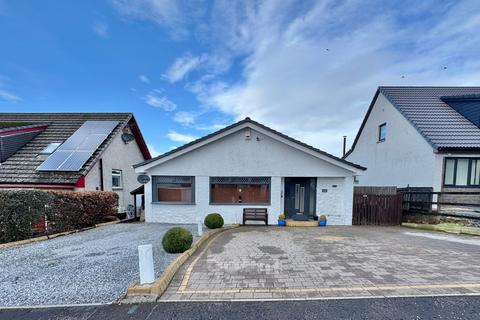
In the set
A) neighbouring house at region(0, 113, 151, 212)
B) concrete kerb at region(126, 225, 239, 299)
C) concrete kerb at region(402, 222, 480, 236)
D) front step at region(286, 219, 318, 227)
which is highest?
neighbouring house at region(0, 113, 151, 212)

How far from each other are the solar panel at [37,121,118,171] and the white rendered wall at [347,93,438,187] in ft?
57.8

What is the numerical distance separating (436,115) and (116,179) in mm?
19794

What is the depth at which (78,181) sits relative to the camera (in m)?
9.97

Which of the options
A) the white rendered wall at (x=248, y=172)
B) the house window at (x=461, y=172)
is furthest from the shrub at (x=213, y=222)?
the house window at (x=461, y=172)

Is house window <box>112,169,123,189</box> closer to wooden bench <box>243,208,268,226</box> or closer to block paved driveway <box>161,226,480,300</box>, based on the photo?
wooden bench <box>243,208,268,226</box>

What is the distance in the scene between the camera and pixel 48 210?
7258 mm

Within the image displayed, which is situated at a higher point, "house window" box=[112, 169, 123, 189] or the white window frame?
the white window frame

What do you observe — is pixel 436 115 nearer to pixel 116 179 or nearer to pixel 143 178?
pixel 143 178

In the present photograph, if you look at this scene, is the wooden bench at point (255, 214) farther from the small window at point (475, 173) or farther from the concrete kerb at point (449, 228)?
the small window at point (475, 173)

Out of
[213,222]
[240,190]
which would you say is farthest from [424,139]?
[213,222]

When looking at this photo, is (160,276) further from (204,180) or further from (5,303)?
(204,180)

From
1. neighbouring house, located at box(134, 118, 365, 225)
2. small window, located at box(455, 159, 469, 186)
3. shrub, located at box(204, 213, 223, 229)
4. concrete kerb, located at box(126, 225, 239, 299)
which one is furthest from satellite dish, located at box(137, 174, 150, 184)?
small window, located at box(455, 159, 469, 186)

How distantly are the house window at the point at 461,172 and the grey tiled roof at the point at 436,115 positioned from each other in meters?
0.86

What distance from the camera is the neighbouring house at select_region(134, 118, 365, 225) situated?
385 inches
